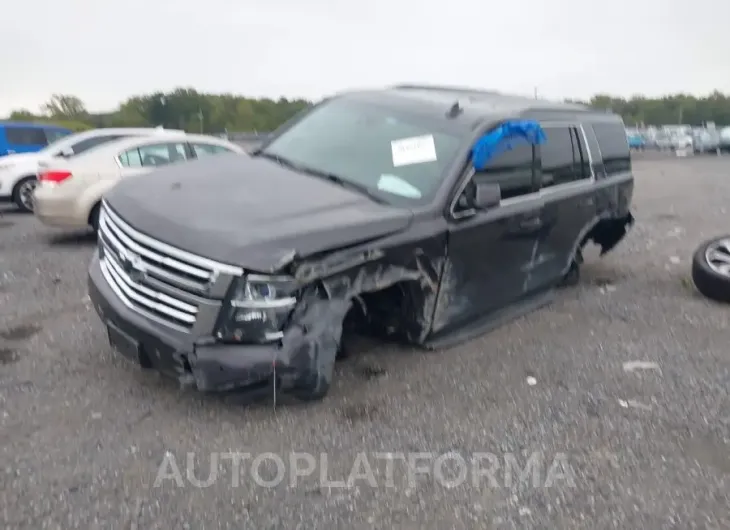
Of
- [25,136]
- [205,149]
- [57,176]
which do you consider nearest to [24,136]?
[25,136]

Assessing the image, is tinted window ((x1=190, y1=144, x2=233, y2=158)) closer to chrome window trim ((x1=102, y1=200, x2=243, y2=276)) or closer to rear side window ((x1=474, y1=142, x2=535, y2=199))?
rear side window ((x1=474, y1=142, x2=535, y2=199))

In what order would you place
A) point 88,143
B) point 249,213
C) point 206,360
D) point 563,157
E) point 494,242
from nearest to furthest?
1. point 206,360
2. point 249,213
3. point 494,242
4. point 563,157
5. point 88,143

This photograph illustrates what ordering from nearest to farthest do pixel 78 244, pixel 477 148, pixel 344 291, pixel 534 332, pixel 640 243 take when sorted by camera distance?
pixel 344 291, pixel 477 148, pixel 534 332, pixel 78 244, pixel 640 243

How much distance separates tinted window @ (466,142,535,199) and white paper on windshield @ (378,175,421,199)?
49 centimetres

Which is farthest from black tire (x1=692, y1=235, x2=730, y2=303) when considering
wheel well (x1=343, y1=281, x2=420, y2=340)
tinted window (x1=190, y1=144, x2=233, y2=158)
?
tinted window (x1=190, y1=144, x2=233, y2=158)

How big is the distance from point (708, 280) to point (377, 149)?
3593mm

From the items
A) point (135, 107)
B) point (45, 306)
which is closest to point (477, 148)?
point (45, 306)

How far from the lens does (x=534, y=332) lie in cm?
565

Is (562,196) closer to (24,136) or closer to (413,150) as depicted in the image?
(413,150)

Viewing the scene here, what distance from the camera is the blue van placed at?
14.5 metres

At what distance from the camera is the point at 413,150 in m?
4.87

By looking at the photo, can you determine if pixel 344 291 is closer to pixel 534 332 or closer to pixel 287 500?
pixel 287 500

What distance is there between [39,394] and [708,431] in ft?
12.7
